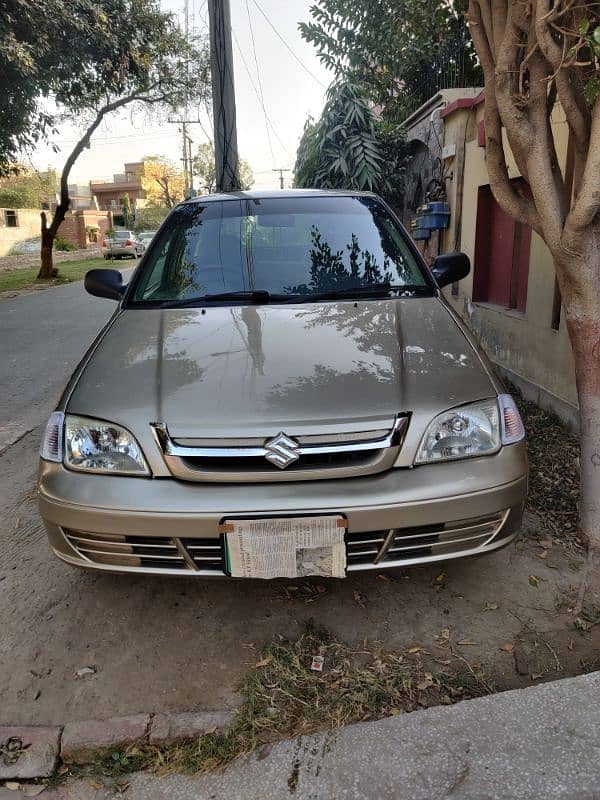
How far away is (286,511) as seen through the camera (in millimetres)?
2047

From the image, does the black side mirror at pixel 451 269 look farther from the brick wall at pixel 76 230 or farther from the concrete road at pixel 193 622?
→ the brick wall at pixel 76 230

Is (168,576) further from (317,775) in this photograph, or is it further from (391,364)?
(391,364)

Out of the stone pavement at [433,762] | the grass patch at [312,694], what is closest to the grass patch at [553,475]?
the grass patch at [312,694]

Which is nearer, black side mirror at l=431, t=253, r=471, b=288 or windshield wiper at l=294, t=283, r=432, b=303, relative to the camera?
windshield wiper at l=294, t=283, r=432, b=303

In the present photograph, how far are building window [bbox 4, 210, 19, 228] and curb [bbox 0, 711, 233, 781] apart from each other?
35907 mm

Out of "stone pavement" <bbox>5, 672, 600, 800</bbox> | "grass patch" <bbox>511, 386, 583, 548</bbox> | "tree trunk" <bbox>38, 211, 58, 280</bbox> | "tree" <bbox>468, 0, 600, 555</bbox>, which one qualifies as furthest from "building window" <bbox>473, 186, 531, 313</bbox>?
"tree trunk" <bbox>38, 211, 58, 280</bbox>

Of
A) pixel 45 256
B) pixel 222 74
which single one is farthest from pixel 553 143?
pixel 45 256

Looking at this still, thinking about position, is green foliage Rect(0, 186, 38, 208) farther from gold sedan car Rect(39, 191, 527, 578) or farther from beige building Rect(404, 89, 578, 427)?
gold sedan car Rect(39, 191, 527, 578)

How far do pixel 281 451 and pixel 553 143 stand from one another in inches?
74.6

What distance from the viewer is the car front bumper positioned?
81.4 inches

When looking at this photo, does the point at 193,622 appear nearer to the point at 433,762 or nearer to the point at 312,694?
the point at 312,694

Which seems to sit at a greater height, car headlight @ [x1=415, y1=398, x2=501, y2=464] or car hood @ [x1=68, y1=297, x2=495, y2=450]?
car hood @ [x1=68, y1=297, x2=495, y2=450]

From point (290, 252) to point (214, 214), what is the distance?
608 mm

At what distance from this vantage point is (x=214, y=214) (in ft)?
11.9
